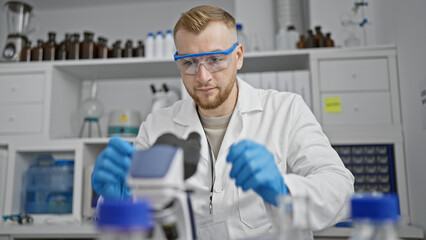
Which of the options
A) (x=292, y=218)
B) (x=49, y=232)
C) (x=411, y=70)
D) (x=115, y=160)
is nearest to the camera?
(x=292, y=218)

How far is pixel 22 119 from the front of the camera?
215 cm

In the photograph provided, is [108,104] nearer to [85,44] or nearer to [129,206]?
[85,44]

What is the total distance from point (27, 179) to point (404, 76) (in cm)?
227

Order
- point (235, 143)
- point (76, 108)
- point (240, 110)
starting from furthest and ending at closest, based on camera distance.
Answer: point (76, 108) < point (240, 110) < point (235, 143)

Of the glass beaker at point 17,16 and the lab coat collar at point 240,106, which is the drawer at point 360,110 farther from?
the glass beaker at point 17,16

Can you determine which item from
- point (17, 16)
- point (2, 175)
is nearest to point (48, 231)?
point (2, 175)

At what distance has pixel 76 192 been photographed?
79.9 inches

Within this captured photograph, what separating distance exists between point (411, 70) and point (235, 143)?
46.0 inches

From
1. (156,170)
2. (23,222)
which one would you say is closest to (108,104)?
(23,222)

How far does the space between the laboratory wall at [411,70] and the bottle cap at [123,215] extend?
154 cm

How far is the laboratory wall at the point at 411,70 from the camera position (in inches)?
62.2

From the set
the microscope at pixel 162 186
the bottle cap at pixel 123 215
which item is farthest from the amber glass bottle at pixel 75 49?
the bottle cap at pixel 123 215

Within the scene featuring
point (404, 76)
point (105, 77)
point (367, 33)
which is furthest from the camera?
point (105, 77)

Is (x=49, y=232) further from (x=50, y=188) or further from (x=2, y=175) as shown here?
(x=2, y=175)
